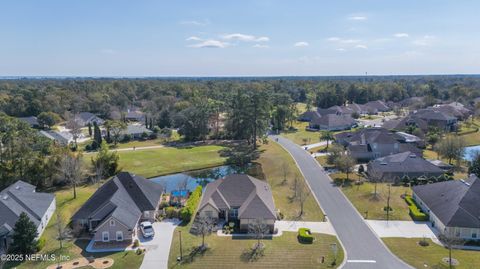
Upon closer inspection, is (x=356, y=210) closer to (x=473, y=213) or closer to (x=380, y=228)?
(x=380, y=228)

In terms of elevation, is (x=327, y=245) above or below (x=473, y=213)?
below

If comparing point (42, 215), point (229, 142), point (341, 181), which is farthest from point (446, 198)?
point (229, 142)

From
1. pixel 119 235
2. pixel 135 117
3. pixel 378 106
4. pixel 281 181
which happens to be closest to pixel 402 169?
pixel 281 181

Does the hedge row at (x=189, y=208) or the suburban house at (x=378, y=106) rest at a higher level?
the suburban house at (x=378, y=106)

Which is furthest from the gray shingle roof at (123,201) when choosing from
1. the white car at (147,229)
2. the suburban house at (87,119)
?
the suburban house at (87,119)

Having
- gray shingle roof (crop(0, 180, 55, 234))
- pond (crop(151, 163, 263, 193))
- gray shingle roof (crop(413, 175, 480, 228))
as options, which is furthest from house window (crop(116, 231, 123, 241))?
gray shingle roof (crop(413, 175, 480, 228))

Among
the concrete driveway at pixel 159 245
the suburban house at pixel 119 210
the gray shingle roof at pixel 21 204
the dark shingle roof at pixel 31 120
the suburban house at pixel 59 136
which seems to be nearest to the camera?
the concrete driveway at pixel 159 245

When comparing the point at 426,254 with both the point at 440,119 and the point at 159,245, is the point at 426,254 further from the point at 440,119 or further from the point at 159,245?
the point at 440,119

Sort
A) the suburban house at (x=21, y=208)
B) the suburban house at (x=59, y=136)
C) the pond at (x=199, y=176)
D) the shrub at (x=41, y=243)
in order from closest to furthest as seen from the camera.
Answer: the shrub at (x=41, y=243), the suburban house at (x=21, y=208), the pond at (x=199, y=176), the suburban house at (x=59, y=136)

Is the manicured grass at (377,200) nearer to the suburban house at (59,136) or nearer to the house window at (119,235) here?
the house window at (119,235)
